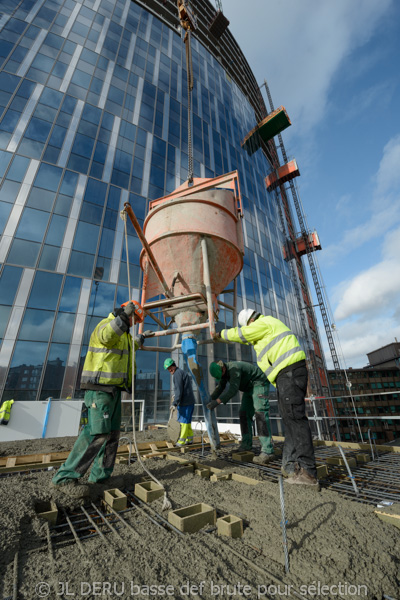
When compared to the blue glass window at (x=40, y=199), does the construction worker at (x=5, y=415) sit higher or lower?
lower

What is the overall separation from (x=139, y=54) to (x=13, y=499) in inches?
1001

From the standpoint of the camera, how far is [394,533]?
1.61 meters

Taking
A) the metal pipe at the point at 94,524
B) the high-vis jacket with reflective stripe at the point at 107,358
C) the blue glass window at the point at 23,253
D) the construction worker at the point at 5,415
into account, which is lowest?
the metal pipe at the point at 94,524

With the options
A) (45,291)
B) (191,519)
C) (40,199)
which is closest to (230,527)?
(191,519)

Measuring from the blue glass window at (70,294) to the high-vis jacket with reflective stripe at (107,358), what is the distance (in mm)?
9434

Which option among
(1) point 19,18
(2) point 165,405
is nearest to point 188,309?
(2) point 165,405

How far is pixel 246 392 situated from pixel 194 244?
2871mm

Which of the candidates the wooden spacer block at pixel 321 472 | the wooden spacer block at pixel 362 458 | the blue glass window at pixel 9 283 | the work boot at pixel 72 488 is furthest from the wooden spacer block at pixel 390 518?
the blue glass window at pixel 9 283

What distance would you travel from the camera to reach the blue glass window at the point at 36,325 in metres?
10.4

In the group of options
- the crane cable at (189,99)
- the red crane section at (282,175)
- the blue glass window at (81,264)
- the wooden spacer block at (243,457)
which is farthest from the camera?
the red crane section at (282,175)

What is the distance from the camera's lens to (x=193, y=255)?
5.12 m

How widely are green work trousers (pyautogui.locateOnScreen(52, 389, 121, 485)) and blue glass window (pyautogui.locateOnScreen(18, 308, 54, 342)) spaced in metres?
9.19

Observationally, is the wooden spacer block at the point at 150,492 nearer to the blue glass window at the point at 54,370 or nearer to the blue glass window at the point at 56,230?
the blue glass window at the point at 54,370

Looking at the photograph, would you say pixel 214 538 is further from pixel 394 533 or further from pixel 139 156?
pixel 139 156
